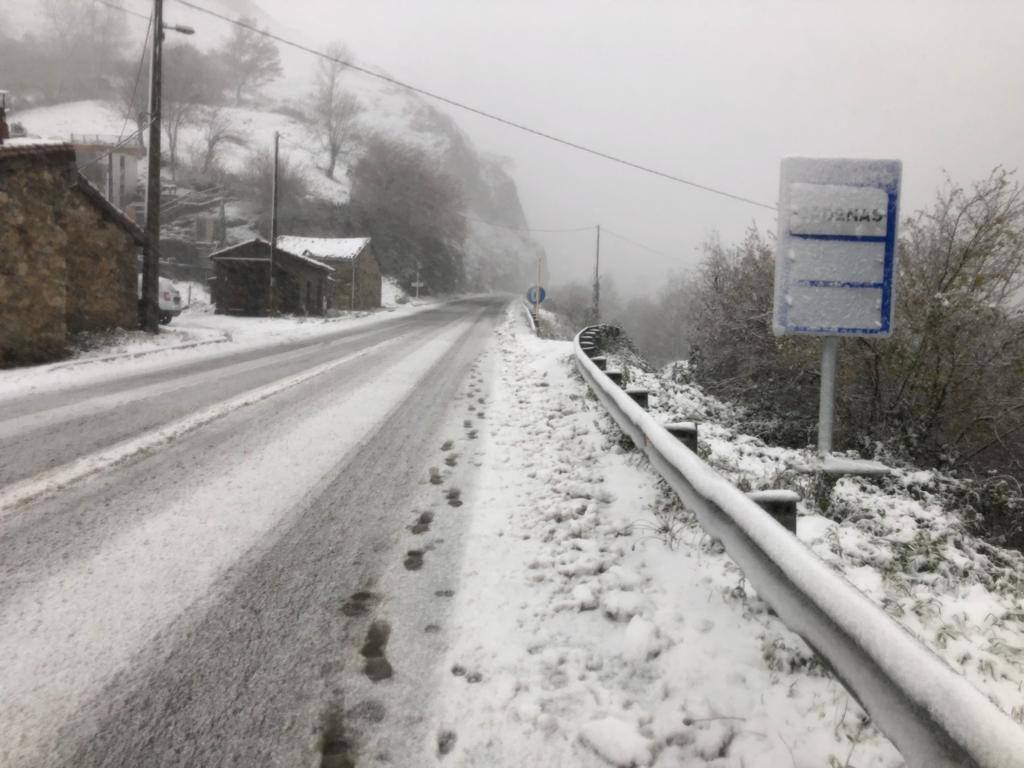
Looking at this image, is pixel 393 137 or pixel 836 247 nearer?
pixel 836 247

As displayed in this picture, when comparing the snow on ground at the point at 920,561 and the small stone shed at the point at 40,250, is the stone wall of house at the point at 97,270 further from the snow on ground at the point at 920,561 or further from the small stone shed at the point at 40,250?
the snow on ground at the point at 920,561

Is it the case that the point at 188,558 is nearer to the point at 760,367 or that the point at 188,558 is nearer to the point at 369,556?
the point at 369,556

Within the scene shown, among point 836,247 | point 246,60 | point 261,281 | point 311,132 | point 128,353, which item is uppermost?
point 246,60

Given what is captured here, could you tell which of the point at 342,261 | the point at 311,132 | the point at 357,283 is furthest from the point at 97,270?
the point at 311,132

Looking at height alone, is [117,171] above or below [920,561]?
above

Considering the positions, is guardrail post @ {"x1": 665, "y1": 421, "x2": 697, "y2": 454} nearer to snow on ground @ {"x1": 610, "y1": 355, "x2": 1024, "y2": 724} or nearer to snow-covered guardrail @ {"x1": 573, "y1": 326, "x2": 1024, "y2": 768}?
snow on ground @ {"x1": 610, "y1": 355, "x2": 1024, "y2": 724}

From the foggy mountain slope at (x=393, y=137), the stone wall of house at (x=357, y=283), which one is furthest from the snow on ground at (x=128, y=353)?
the foggy mountain slope at (x=393, y=137)

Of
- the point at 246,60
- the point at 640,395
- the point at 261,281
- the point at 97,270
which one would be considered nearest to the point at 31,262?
the point at 97,270

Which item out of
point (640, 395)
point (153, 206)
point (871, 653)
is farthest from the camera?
point (153, 206)

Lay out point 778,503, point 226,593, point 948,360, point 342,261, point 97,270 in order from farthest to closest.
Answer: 1. point 342,261
2. point 97,270
3. point 948,360
4. point 226,593
5. point 778,503

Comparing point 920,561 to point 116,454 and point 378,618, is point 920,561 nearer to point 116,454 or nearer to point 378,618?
point 378,618

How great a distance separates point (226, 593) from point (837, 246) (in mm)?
4741

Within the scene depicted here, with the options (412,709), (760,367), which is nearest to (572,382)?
(760,367)

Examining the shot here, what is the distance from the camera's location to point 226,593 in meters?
2.85
